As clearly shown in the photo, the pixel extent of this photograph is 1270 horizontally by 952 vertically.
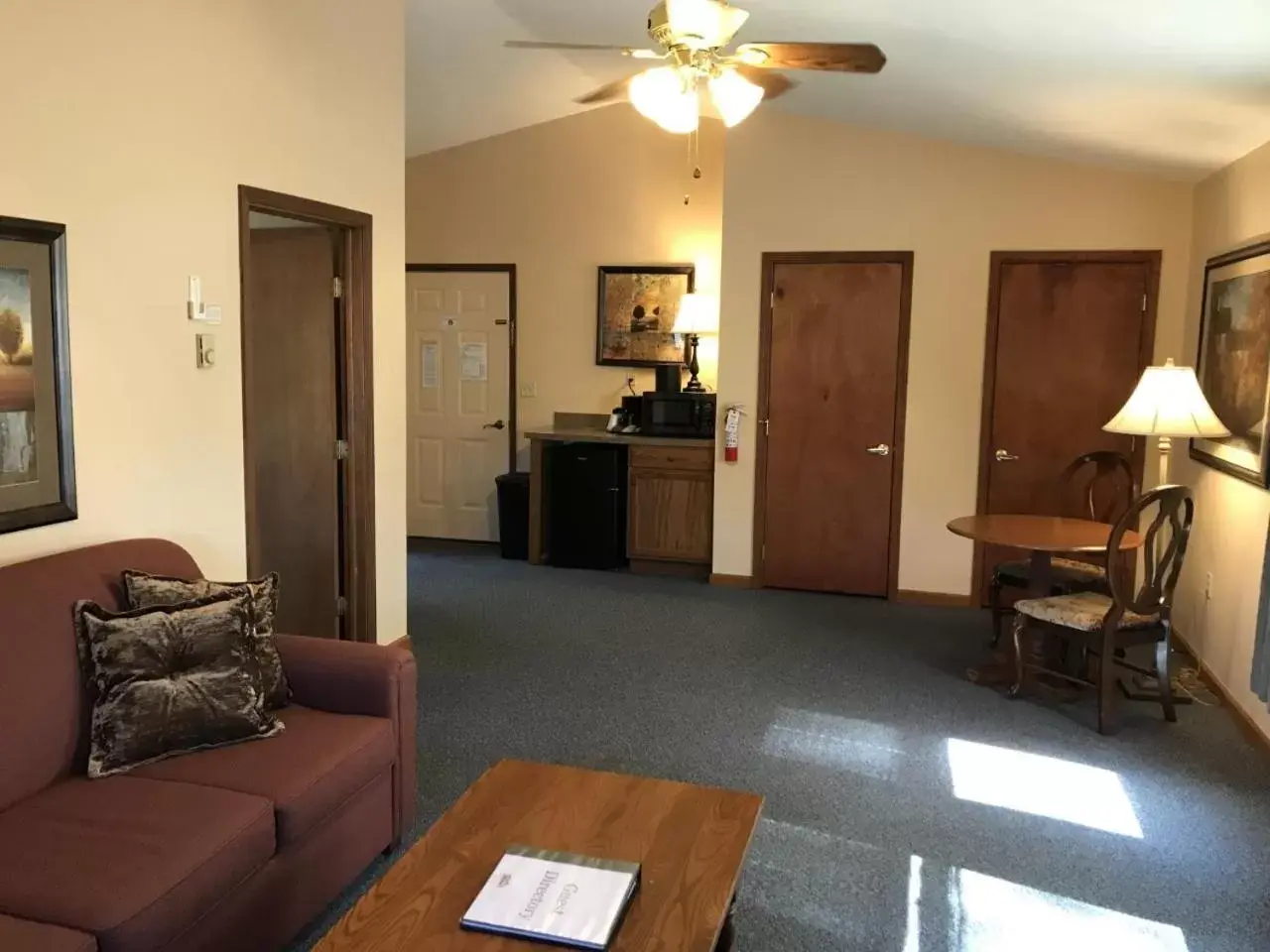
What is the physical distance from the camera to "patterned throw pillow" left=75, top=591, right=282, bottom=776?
2350 millimetres

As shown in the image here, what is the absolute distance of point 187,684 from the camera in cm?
244

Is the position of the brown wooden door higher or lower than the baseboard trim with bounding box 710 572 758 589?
higher

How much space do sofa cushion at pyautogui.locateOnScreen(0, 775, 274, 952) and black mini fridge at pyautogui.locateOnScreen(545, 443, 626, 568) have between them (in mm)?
4180

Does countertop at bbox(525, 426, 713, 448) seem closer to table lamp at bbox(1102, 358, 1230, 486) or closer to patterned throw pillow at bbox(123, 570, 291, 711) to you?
table lamp at bbox(1102, 358, 1230, 486)

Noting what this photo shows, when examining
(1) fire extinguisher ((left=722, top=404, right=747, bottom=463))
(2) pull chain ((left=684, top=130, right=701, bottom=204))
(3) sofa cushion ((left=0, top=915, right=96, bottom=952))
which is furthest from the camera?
(2) pull chain ((left=684, top=130, right=701, bottom=204))

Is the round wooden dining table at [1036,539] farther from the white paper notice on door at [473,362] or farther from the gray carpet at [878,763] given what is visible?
the white paper notice on door at [473,362]

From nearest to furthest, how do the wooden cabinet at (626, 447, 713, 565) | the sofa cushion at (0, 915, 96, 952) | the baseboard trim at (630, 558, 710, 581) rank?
the sofa cushion at (0, 915, 96, 952), the wooden cabinet at (626, 447, 713, 565), the baseboard trim at (630, 558, 710, 581)

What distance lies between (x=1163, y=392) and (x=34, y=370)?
3.98 metres

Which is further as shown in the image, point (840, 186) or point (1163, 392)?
point (840, 186)

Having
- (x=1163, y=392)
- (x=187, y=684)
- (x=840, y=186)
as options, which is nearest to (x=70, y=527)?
(x=187, y=684)

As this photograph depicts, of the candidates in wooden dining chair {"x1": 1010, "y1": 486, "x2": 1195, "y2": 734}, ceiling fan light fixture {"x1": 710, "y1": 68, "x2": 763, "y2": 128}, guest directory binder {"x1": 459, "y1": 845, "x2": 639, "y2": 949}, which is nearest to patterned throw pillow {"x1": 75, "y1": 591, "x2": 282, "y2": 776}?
guest directory binder {"x1": 459, "y1": 845, "x2": 639, "y2": 949}

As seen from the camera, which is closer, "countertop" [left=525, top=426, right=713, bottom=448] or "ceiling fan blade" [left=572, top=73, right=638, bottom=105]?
"ceiling fan blade" [left=572, top=73, right=638, bottom=105]

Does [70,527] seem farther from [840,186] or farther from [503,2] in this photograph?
[840,186]

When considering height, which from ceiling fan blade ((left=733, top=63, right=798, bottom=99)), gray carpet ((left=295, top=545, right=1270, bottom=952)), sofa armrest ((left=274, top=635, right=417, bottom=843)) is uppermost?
ceiling fan blade ((left=733, top=63, right=798, bottom=99))
